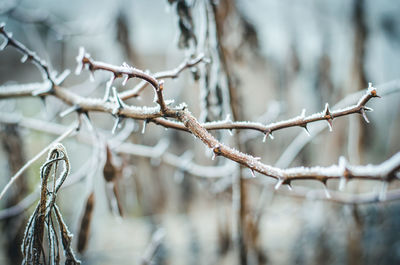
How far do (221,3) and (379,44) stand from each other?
1447 millimetres

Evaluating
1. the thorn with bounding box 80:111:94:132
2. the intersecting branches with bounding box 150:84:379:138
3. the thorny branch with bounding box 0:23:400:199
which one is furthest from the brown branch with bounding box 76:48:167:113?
the thorn with bounding box 80:111:94:132

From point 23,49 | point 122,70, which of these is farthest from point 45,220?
point 23,49

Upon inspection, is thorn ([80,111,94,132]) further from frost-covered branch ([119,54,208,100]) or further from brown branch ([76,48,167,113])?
brown branch ([76,48,167,113])

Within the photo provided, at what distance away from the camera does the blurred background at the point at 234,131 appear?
0.70m

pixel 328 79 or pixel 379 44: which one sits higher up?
pixel 379 44

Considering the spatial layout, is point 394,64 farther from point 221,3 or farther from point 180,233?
point 180,233

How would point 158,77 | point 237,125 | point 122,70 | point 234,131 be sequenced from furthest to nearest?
point 234,131
point 158,77
point 237,125
point 122,70

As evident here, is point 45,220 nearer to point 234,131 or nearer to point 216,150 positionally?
point 216,150

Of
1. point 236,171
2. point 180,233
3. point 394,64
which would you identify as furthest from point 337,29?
point 180,233

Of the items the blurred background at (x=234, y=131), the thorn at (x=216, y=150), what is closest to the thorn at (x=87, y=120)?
the blurred background at (x=234, y=131)

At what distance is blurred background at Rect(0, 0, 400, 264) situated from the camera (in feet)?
2.31

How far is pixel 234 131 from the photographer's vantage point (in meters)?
0.72

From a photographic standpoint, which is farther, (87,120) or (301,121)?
(87,120)

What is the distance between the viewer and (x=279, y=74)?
1.79 metres
